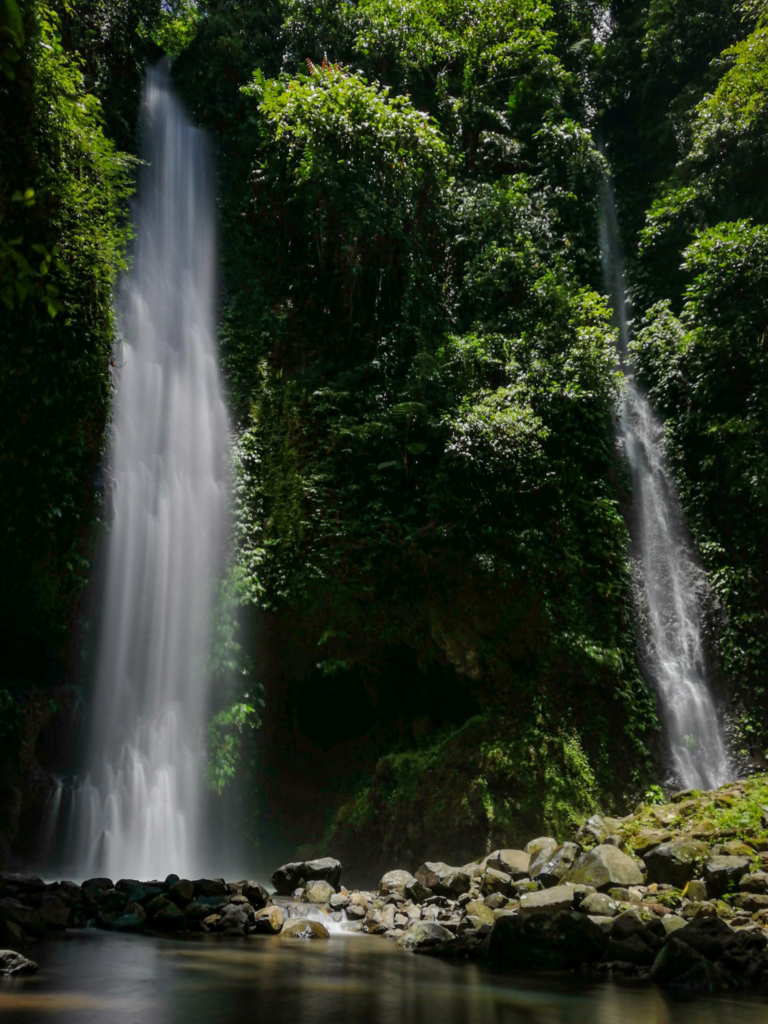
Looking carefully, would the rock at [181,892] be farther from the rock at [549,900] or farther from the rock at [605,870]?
the rock at [605,870]

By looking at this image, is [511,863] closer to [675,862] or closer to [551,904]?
[551,904]

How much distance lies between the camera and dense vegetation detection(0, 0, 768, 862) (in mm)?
10273

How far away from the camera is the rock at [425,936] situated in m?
6.46

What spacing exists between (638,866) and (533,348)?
8.90 m

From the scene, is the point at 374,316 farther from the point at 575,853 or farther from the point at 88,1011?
the point at 88,1011

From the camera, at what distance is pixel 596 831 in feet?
27.2

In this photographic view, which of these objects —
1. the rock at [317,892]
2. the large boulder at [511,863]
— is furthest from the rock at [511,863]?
the rock at [317,892]

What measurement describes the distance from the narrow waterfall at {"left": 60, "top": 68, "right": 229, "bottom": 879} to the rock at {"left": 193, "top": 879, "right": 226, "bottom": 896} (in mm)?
2066

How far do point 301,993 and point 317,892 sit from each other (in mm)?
3578

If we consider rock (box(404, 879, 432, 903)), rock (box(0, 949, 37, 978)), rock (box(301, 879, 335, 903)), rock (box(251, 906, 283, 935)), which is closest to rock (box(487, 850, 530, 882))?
rock (box(404, 879, 432, 903))

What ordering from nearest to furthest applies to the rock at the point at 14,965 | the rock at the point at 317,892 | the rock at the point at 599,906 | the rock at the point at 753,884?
the rock at the point at 14,965
the rock at the point at 599,906
the rock at the point at 753,884
the rock at the point at 317,892

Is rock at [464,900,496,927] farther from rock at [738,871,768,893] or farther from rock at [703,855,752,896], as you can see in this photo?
rock at [738,871,768,893]

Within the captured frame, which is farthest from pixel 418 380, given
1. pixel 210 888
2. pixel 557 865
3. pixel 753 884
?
pixel 753 884

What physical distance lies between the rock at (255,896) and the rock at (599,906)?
9.84ft
